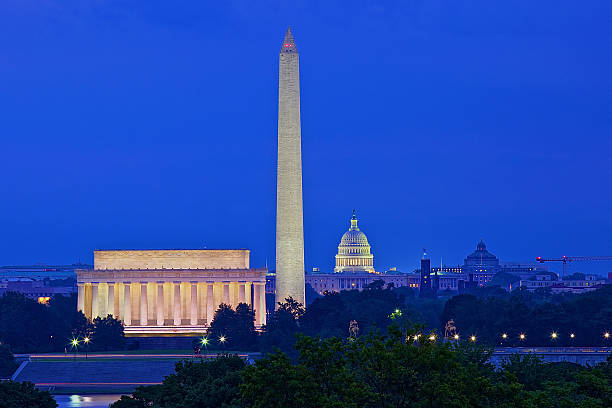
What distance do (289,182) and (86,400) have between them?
194 feet

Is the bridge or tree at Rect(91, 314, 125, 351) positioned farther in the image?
tree at Rect(91, 314, 125, 351)

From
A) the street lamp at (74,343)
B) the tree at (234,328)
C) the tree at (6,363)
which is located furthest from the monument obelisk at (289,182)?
the tree at (6,363)

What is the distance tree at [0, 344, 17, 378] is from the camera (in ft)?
402

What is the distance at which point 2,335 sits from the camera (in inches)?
5719

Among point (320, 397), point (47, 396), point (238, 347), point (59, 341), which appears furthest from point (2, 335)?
point (320, 397)

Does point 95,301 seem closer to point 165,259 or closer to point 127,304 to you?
point 127,304

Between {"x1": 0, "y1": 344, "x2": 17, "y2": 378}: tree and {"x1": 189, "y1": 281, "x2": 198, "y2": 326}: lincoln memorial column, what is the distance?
45.9m

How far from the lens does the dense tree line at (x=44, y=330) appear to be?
14538 centimetres

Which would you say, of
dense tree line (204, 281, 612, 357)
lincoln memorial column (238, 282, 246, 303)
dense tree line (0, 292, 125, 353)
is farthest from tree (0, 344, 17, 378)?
lincoln memorial column (238, 282, 246, 303)

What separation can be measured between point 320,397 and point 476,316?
96006 millimetres

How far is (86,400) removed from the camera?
10725cm

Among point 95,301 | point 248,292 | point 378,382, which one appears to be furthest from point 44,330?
point 378,382

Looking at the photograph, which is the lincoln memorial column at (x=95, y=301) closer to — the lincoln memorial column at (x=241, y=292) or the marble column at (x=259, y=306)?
the lincoln memorial column at (x=241, y=292)

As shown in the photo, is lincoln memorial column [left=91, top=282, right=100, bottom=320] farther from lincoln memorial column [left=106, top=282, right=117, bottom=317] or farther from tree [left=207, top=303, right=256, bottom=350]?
tree [left=207, top=303, right=256, bottom=350]
